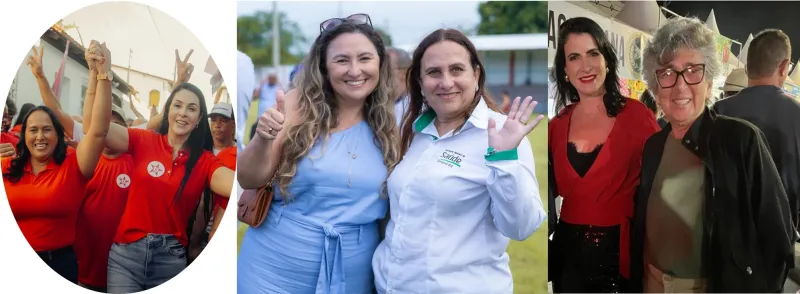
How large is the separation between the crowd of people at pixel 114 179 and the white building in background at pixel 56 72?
3 cm

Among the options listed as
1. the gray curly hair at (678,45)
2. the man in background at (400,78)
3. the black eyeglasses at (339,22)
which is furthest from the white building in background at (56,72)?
the gray curly hair at (678,45)

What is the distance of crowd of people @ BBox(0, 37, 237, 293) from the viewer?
10.4ft

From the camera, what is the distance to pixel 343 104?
2914mm

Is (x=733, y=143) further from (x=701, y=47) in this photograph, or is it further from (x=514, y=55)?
(x=514, y=55)

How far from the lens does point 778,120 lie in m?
2.62

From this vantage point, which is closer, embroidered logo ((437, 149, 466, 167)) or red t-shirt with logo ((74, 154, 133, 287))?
Answer: embroidered logo ((437, 149, 466, 167))

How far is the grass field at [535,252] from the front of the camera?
109 inches

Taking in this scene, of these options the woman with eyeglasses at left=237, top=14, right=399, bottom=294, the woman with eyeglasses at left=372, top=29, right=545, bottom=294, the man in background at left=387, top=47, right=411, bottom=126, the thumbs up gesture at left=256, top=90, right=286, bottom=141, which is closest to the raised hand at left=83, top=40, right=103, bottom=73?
the woman with eyeglasses at left=237, top=14, right=399, bottom=294

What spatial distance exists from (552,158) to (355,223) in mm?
873

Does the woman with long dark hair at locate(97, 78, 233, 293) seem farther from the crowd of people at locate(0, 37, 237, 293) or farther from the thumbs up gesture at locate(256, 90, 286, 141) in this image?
the thumbs up gesture at locate(256, 90, 286, 141)

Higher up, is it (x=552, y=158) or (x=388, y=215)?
(x=552, y=158)

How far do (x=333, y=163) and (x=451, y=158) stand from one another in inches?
21.4

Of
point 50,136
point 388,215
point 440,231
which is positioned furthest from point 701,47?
point 50,136

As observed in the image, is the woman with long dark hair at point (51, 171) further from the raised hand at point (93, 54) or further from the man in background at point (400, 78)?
the man in background at point (400, 78)
